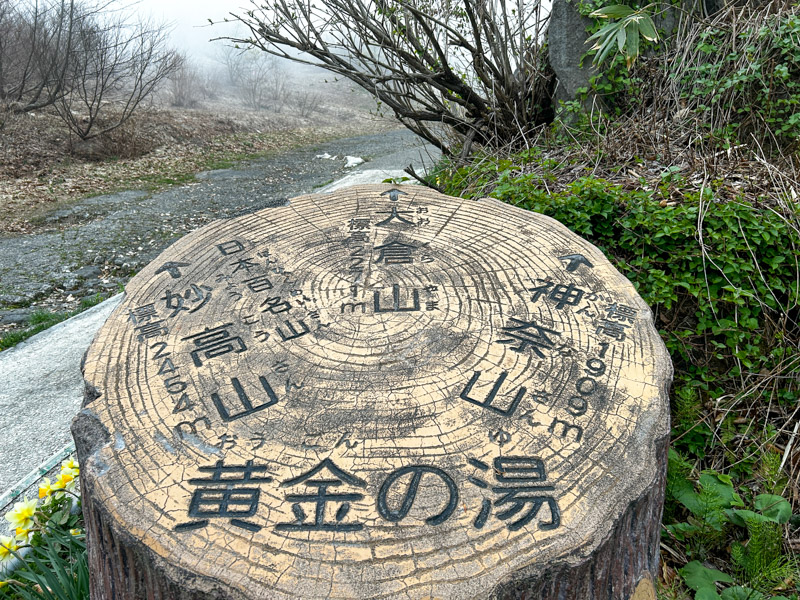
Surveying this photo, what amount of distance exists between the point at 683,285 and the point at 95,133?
1050cm

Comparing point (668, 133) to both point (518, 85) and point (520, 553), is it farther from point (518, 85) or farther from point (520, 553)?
point (520, 553)

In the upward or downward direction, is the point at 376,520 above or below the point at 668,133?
below

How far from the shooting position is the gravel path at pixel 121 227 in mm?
4738

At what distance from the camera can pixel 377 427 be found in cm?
144

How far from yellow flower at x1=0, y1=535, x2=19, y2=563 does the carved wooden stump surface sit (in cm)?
72

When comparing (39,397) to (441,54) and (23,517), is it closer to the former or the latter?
(23,517)

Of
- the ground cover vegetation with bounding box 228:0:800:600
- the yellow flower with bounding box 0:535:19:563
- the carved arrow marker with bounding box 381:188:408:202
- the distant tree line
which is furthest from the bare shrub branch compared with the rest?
the distant tree line

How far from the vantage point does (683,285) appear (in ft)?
8.31

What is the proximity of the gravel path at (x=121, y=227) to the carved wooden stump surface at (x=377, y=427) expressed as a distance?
3.14 feet

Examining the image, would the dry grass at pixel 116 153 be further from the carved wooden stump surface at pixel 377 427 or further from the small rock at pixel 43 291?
the carved wooden stump surface at pixel 377 427

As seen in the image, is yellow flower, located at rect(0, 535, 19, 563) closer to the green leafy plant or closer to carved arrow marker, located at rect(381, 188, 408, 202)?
carved arrow marker, located at rect(381, 188, 408, 202)

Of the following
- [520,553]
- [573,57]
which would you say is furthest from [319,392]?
[573,57]

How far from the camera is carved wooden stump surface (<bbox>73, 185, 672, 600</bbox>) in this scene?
46.1 inches

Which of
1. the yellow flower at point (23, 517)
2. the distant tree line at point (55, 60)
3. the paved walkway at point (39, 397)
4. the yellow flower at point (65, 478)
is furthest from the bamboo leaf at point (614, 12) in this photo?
the distant tree line at point (55, 60)
